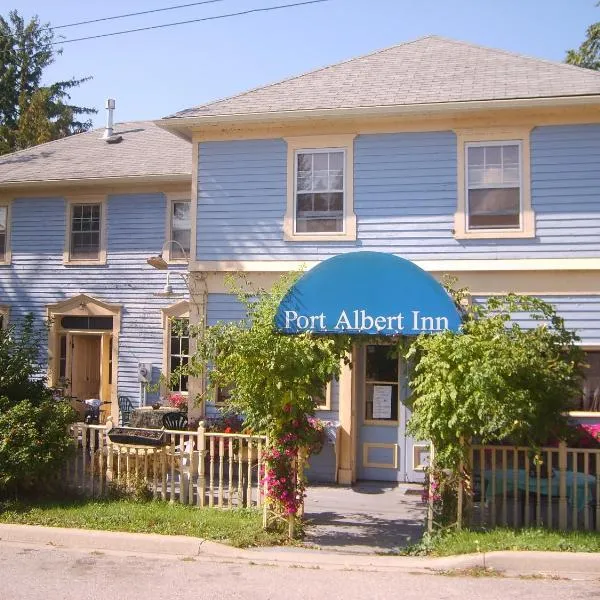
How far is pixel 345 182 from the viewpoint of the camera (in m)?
11.3

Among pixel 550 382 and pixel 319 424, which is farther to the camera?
pixel 319 424

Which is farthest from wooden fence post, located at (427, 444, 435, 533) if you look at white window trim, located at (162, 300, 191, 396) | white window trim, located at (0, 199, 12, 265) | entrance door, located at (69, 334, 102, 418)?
white window trim, located at (0, 199, 12, 265)

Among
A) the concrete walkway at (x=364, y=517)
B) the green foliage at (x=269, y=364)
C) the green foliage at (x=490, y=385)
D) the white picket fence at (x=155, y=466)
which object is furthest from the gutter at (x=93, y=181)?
the green foliage at (x=490, y=385)

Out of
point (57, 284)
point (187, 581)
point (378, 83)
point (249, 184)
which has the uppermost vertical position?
point (378, 83)

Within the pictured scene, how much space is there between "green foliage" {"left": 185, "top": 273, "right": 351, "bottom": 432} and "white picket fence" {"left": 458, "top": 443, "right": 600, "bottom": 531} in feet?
6.04

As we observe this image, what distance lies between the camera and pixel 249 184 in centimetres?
1163

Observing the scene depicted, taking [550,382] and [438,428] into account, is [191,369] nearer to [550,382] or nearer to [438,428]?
[438,428]

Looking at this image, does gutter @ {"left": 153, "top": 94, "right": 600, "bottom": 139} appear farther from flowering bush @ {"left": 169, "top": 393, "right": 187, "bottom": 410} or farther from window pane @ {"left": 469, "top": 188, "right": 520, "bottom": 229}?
flowering bush @ {"left": 169, "top": 393, "right": 187, "bottom": 410}

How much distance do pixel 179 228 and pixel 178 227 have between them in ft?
0.11

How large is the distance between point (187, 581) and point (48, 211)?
11.9m

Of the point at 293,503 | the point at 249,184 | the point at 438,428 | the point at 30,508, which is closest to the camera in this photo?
the point at 438,428

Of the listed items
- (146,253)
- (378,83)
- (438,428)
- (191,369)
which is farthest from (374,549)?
(146,253)

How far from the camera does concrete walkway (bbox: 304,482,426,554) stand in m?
7.75

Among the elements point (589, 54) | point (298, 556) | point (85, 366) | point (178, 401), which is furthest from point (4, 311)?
point (589, 54)
